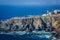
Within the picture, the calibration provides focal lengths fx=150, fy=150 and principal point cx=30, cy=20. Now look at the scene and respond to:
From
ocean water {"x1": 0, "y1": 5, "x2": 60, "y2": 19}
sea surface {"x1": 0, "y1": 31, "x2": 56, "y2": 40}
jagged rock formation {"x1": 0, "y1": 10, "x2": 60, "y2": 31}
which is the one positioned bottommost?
sea surface {"x1": 0, "y1": 31, "x2": 56, "y2": 40}

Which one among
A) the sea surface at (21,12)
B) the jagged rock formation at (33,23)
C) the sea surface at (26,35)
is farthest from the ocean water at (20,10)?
the sea surface at (26,35)

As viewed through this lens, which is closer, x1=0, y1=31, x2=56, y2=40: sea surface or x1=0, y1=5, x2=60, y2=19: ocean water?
x1=0, y1=31, x2=56, y2=40: sea surface

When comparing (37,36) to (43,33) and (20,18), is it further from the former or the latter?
(20,18)

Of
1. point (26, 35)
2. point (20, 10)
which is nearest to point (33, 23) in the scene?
point (26, 35)

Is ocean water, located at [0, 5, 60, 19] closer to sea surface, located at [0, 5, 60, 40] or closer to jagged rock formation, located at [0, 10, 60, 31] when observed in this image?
sea surface, located at [0, 5, 60, 40]

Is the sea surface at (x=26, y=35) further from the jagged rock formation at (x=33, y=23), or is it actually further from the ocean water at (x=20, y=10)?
the ocean water at (x=20, y=10)

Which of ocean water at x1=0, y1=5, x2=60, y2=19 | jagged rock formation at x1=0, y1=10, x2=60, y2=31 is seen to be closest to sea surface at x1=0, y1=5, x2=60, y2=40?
ocean water at x1=0, y1=5, x2=60, y2=19

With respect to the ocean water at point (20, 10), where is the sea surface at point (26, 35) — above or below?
below

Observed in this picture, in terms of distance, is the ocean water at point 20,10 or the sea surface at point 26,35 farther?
the ocean water at point 20,10

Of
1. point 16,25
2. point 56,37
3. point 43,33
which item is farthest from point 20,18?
point 56,37
